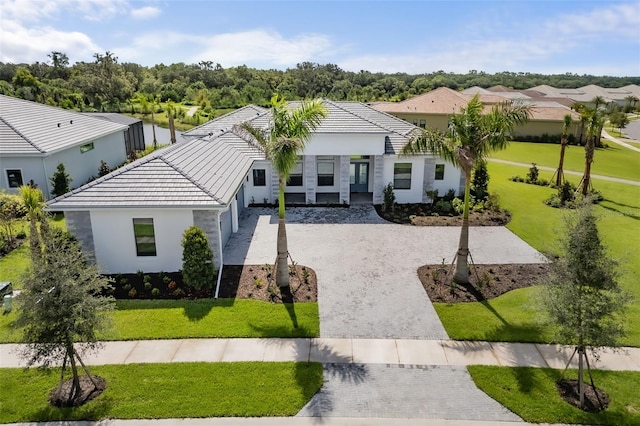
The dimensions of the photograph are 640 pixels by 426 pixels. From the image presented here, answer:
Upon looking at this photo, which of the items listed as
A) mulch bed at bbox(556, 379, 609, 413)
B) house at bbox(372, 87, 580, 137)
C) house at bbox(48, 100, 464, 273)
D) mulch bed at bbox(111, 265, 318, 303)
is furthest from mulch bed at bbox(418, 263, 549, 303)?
house at bbox(372, 87, 580, 137)

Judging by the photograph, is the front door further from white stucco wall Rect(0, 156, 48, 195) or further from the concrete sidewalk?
white stucco wall Rect(0, 156, 48, 195)

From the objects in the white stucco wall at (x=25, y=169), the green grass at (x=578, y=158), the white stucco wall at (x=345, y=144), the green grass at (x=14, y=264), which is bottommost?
the green grass at (x=14, y=264)

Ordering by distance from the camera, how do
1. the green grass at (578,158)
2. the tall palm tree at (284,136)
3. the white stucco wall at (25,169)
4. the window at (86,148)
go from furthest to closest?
the green grass at (578,158), the window at (86,148), the white stucco wall at (25,169), the tall palm tree at (284,136)

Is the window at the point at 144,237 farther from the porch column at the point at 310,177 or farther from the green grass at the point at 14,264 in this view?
the porch column at the point at 310,177

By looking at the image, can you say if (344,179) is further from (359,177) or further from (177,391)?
(177,391)

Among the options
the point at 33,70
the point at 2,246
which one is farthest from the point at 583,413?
the point at 33,70

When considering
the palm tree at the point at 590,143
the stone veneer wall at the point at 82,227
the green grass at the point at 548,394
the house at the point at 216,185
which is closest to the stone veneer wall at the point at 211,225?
the house at the point at 216,185

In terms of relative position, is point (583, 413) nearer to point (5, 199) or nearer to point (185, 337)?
point (185, 337)
